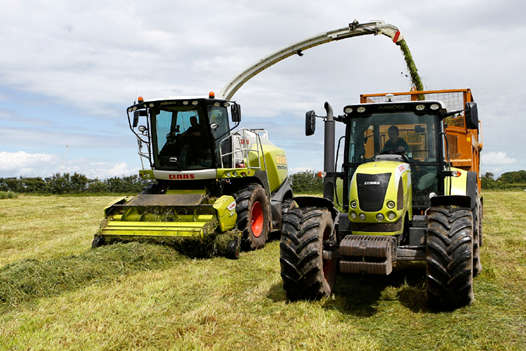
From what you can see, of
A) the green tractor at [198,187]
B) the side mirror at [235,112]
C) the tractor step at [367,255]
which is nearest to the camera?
the tractor step at [367,255]

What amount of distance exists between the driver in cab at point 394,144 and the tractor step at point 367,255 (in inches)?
60.5

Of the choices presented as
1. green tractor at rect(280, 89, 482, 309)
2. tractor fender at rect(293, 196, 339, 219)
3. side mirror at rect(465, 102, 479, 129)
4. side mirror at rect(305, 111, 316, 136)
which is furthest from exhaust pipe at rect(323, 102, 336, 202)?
side mirror at rect(465, 102, 479, 129)

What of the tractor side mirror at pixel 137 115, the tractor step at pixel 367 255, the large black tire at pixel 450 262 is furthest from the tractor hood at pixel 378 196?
the tractor side mirror at pixel 137 115

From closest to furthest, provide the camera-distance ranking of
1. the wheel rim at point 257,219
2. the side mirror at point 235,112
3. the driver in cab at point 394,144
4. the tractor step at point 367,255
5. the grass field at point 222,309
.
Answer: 1. the grass field at point 222,309
2. the tractor step at point 367,255
3. the driver in cab at point 394,144
4. the side mirror at point 235,112
5. the wheel rim at point 257,219

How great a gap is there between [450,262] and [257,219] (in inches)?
198

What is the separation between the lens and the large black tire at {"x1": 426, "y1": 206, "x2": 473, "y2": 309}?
14.0ft

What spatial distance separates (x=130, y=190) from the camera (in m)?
29.3

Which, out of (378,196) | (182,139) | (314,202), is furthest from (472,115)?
(182,139)

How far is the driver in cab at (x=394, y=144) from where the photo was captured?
5.69 metres

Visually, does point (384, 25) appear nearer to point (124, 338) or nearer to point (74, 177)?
point (124, 338)

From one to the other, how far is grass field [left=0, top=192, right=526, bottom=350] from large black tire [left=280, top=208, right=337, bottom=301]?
18 cm

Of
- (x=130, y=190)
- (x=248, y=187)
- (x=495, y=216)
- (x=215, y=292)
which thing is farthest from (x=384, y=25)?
(x=130, y=190)

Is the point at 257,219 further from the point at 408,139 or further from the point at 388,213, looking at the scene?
the point at 388,213

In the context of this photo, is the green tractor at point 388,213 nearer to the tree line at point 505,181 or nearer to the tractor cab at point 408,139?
the tractor cab at point 408,139
